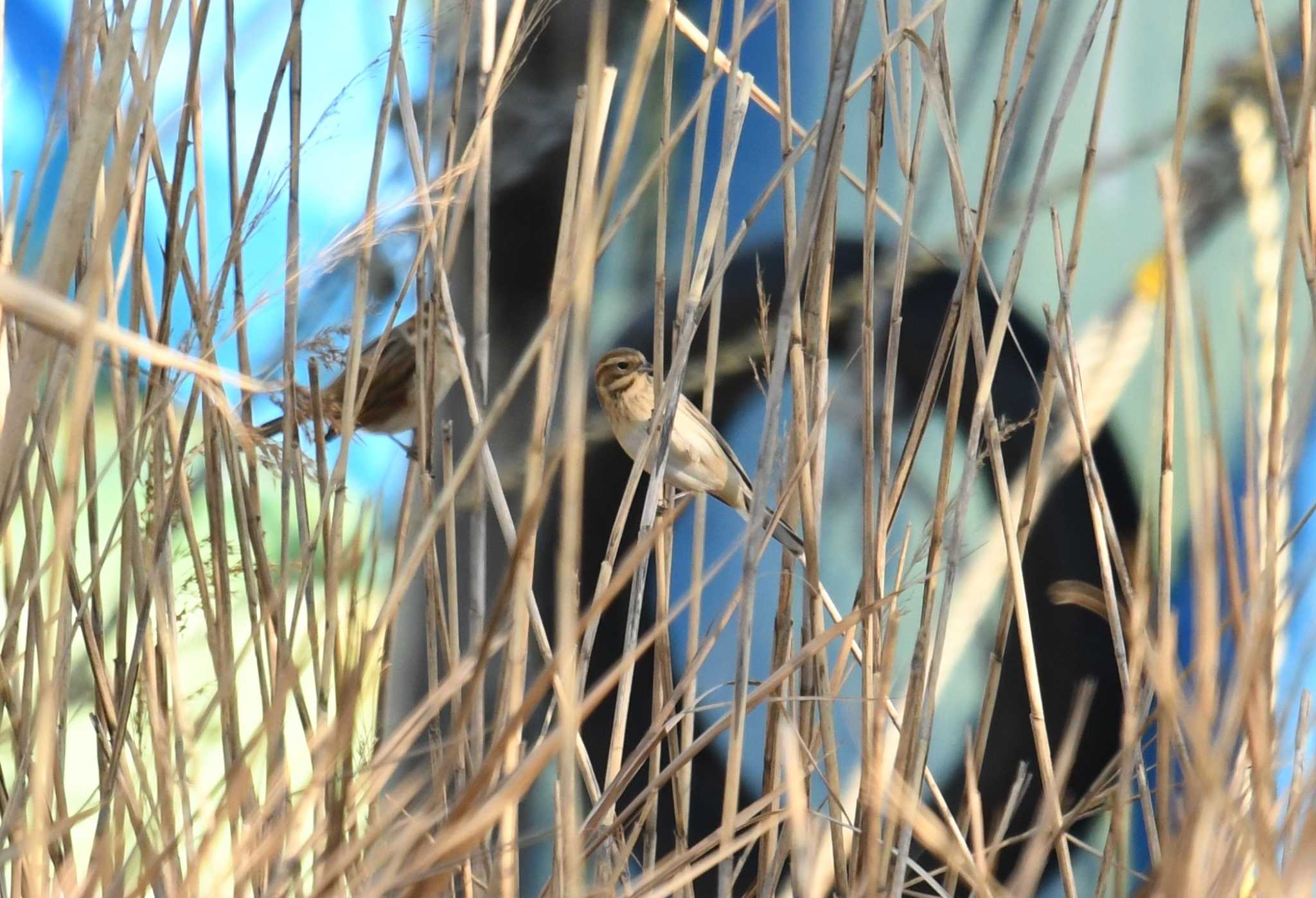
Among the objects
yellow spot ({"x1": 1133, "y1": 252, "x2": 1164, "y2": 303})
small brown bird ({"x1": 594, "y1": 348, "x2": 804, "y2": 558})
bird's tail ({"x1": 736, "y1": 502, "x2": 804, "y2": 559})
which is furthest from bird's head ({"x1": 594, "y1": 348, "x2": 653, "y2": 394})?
yellow spot ({"x1": 1133, "y1": 252, "x2": 1164, "y2": 303})

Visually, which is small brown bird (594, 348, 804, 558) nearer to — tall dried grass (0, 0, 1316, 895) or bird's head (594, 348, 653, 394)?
bird's head (594, 348, 653, 394)

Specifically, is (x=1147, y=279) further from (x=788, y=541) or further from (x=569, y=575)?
(x=569, y=575)

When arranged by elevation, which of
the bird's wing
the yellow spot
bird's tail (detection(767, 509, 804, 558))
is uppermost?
the yellow spot

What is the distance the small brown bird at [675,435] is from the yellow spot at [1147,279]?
647 mm

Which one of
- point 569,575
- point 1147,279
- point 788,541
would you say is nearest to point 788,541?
point 788,541

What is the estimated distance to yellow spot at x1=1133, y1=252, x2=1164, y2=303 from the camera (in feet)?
5.44

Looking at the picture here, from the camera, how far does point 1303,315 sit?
1.64m

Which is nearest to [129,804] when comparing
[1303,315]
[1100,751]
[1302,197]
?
[1302,197]

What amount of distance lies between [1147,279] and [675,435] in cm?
79

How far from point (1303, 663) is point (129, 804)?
58 centimetres

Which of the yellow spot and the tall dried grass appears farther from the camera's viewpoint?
the yellow spot

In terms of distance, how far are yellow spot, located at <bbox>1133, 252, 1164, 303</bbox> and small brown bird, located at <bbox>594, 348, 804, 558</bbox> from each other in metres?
0.65

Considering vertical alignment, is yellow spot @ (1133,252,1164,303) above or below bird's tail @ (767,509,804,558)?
above

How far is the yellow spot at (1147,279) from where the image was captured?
5.44 feet
